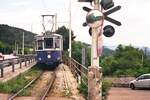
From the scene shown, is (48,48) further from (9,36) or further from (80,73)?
(9,36)

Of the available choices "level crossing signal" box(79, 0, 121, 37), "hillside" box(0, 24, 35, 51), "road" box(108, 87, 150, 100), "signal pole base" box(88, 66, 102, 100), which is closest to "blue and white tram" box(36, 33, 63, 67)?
"road" box(108, 87, 150, 100)

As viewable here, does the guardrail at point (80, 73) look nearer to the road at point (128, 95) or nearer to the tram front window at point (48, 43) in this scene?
the road at point (128, 95)

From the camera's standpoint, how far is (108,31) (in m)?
12.9

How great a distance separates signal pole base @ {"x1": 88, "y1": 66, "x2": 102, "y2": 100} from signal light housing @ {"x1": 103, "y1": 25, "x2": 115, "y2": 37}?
3.80 feet

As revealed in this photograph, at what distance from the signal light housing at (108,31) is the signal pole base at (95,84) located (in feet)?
3.80

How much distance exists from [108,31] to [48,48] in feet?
96.9

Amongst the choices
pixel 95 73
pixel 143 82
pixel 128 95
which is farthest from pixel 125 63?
pixel 95 73

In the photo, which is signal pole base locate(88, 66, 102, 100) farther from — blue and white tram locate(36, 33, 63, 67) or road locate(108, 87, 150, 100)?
blue and white tram locate(36, 33, 63, 67)

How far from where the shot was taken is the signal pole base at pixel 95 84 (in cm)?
1349

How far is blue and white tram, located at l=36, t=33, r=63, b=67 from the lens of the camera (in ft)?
137

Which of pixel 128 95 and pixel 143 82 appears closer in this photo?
pixel 128 95

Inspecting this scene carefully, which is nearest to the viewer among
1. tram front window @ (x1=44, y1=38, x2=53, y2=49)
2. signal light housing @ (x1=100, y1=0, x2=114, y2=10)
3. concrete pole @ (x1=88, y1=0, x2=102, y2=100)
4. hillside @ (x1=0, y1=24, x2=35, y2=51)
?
signal light housing @ (x1=100, y1=0, x2=114, y2=10)

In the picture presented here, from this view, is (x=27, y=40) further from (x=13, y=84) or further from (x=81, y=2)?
(x=81, y=2)

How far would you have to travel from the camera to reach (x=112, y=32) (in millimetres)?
12758
